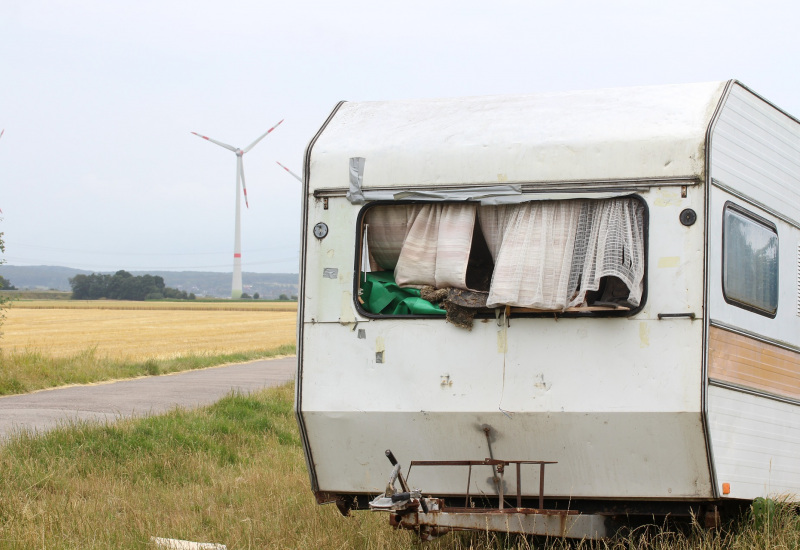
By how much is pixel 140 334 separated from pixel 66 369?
23763 millimetres

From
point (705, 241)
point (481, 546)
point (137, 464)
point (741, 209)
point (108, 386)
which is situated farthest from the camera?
point (108, 386)

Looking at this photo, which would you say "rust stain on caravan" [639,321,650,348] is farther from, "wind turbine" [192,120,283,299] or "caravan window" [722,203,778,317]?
"wind turbine" [192,120,283,299]

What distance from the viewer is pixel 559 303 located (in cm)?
525

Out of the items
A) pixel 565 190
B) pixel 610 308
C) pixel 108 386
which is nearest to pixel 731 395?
pixel 610 308

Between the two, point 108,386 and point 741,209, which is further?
point 108,386

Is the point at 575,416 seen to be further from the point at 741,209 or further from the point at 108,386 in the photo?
the point at 108,386

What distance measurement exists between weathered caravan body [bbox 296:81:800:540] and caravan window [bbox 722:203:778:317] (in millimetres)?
17

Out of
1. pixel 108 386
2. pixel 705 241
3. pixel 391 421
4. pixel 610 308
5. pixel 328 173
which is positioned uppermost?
pixel 328 173

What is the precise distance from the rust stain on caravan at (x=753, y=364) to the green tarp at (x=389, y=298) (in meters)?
1.55

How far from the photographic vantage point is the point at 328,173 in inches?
228

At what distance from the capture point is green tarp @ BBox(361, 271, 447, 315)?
18.5ft

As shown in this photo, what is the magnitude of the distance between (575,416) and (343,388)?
133 centimetres

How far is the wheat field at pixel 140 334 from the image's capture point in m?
30.7

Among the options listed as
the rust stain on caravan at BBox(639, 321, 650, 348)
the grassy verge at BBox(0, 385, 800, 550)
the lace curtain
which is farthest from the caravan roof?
the grassy verge at BBox(0, 385, 800, 550)
